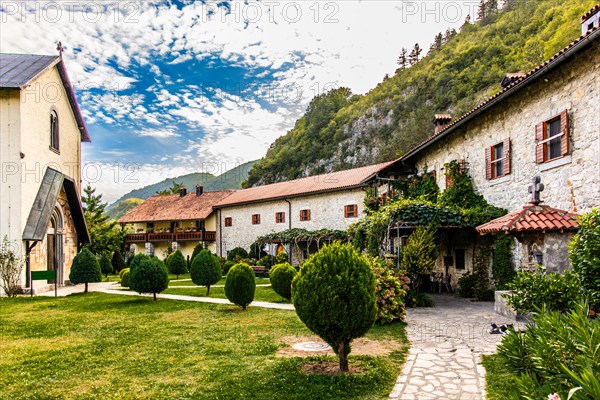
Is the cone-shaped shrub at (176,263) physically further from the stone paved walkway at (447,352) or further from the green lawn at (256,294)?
the stone paved walkway at (447,352)

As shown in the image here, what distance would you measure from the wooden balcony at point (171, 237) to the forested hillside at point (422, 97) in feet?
74.9

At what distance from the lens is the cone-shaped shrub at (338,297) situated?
5574 mm

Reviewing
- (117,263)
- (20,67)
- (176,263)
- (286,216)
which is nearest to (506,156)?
(20,67)

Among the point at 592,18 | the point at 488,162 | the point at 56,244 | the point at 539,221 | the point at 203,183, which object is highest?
the point at 203,183

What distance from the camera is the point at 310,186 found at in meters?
28.6

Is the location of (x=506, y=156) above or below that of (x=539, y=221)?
above

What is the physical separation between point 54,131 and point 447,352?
18.5 meters

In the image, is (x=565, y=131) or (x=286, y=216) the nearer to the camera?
(x=565, y=131)

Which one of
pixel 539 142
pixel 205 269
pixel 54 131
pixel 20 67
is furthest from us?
pixel 54 131

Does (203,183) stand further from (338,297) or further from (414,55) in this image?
(338,297)

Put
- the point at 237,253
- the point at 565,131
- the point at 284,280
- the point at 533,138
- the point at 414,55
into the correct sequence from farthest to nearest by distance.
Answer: the point at 414,55
the point at 237,253
the point at 284,280
the point at 533,138
the point at 565,131

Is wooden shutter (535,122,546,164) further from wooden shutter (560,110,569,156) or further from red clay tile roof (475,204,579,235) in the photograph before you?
red clay tile roof (475,204,579,235)

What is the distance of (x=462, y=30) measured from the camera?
66375mm

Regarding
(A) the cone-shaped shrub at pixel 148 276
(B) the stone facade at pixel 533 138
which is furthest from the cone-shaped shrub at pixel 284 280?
(B) the stone facade at pixel 533 138
